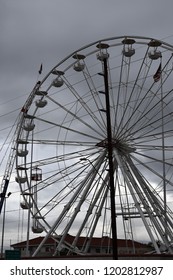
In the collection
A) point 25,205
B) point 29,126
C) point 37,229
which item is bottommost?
point 37,229

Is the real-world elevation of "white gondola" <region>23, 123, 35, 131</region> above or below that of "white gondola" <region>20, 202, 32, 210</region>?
above

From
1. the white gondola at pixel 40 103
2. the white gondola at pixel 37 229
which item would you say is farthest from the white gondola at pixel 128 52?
the white gondola at pixel 37 229

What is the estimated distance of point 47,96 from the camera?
3297 centimetres

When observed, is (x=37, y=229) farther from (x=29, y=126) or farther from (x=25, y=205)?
(x=29, y=126)

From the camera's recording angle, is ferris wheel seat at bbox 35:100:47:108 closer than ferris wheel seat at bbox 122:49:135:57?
No

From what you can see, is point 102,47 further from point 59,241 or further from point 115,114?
point 59,241

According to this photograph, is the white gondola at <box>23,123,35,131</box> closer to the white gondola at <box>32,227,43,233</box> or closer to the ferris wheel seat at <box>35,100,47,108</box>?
the ferris wheel seat at <box>35,100,47,108</box>

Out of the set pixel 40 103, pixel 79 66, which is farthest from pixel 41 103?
pixel 79 66

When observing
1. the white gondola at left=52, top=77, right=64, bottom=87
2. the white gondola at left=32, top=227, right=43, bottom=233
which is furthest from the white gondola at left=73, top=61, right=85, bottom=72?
the white gondola at left=32, top=227, right=43, bottom=233

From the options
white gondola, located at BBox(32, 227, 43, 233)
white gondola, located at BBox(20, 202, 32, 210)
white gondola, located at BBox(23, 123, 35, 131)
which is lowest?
white gondola, located at BBox(32, 227, 43, 233)

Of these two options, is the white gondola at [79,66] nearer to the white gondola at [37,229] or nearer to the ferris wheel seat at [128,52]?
the ferris wheel seat at [128,52]

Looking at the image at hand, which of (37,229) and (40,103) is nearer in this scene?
(37,229)
